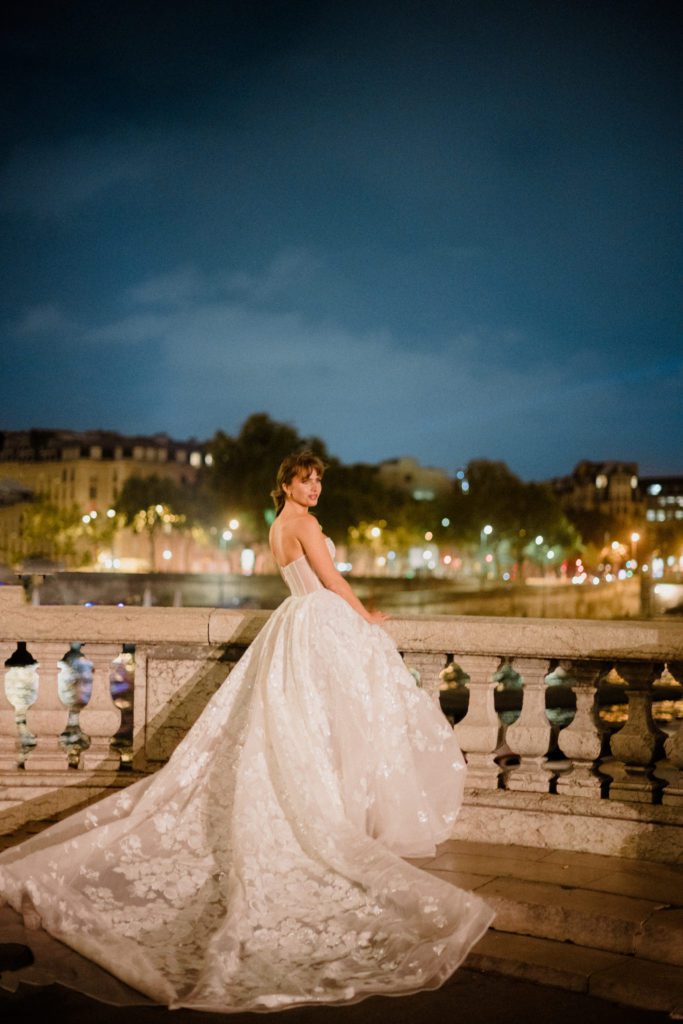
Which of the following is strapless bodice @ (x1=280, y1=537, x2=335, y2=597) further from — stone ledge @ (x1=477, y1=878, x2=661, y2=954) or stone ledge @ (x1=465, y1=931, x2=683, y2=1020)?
stone ledge @ (x1=465, y1=931, x2=683, y2=1020)

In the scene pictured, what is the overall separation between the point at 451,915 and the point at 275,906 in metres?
0.79

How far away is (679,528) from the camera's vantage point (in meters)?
153

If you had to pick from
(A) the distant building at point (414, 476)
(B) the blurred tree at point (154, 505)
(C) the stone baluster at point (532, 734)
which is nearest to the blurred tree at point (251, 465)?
(B) the blurred tree at point (154, 505)

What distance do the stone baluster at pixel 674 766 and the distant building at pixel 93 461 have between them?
12905cm

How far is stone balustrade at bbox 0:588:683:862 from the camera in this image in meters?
5.74

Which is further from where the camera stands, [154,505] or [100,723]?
[154,505]

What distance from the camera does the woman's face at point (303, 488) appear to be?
5.86 m

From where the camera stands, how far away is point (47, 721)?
21.5 feet

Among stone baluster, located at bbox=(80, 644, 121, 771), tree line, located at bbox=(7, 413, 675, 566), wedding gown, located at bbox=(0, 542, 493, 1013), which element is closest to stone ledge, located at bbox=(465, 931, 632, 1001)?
wedding gown, located at bbox=(0, 542, 493, 1013)

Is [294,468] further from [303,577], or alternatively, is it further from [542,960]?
[542,960]

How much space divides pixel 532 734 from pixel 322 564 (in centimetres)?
153

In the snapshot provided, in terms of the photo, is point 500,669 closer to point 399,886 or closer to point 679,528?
point 399,886

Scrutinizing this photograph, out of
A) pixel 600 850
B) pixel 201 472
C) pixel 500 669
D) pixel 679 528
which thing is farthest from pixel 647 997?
pixel 679 528

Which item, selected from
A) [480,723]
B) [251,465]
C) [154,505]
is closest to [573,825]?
[480,723]
